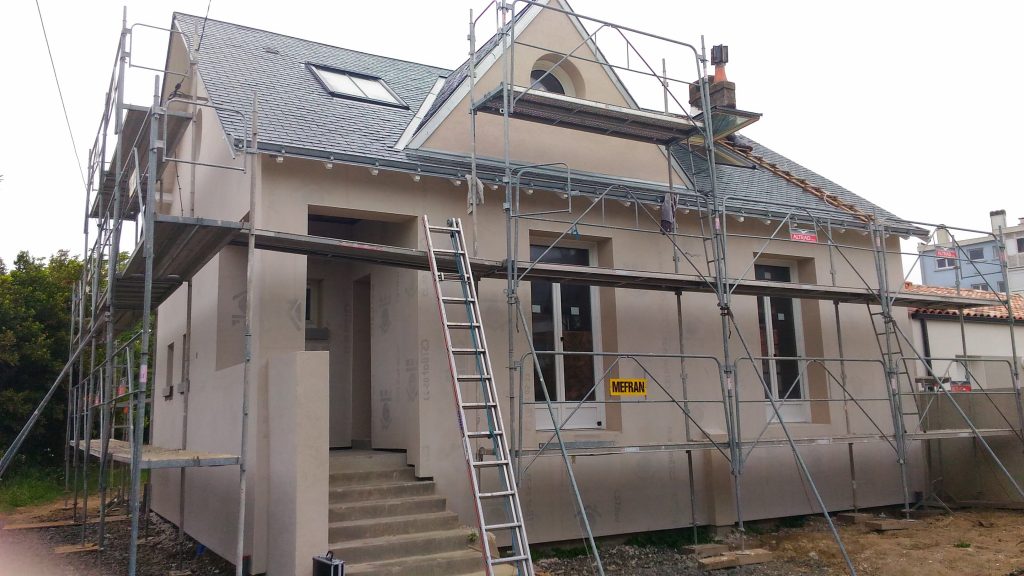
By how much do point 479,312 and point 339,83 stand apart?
5.34 meters

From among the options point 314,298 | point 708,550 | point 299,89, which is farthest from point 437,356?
point 299,89

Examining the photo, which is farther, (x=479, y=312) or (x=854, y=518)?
(x=854, y=518)

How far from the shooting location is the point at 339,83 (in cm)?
1193

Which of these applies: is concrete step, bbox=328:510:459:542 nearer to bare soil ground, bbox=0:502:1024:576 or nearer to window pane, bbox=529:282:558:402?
bare soil ground, bbox=0:502:1024:576

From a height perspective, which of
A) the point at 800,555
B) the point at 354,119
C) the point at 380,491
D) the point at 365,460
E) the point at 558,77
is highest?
the point at 558,77

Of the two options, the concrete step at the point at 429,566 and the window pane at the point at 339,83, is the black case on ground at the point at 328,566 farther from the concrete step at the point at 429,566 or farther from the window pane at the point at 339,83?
the window pane at the point at 339,83

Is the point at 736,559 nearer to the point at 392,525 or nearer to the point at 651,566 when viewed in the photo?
the point at 651,566

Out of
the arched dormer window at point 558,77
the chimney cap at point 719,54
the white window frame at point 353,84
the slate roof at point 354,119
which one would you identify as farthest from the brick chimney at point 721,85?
the white window frame at point 353,84

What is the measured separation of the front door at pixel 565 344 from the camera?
10039 millimetres

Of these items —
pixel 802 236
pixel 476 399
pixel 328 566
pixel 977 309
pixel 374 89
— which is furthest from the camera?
pixel 977 309

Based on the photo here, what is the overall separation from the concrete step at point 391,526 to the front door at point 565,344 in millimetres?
2164

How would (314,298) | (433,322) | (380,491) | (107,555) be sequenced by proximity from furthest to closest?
(314,298) < (107,555) < (433,322) < (380,491)

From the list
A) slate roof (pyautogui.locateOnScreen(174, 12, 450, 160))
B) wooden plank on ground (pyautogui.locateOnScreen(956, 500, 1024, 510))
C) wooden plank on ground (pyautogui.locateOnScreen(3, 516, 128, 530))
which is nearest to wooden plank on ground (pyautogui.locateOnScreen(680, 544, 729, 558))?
wooden plank on ground (pyautogui.locateOnScreen(956, 500, 1024, 510))

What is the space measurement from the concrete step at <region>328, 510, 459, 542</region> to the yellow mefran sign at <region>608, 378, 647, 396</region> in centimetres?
255
